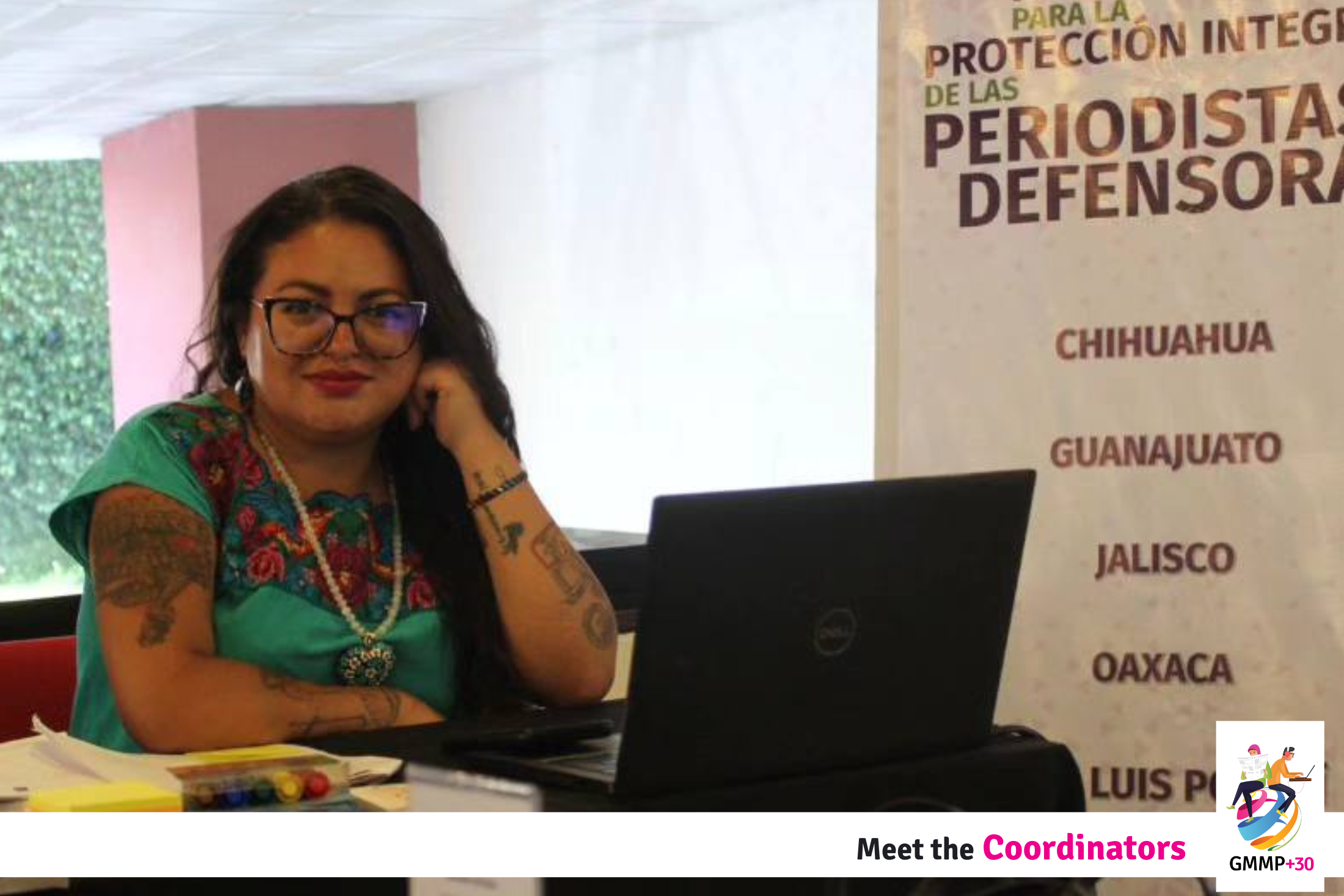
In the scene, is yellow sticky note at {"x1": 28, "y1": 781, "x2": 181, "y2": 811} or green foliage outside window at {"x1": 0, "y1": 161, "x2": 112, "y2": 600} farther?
green foliage outside window at {"x1": 0, "y1": 161, "x2": 112, "y2": 600}

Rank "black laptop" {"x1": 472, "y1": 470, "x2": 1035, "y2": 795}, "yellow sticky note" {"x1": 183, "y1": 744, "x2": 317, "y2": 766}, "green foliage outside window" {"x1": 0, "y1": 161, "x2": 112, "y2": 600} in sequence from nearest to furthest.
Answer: "black laptop" {"x1": 472, "y1": 470, "x2": 1035, "y2": 795} → "yellow sticky note" {"x1": 183, "y1": 744, "x2": 317, "y2": 766} → "green foliage outside window" {"x1": 0, "y1": 161, "x2": 112, "y2": 600}

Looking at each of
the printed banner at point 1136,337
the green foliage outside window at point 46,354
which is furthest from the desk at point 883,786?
the green foliage outside window at point 46,354

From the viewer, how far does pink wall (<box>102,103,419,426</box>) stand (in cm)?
905

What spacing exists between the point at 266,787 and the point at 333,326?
708mm

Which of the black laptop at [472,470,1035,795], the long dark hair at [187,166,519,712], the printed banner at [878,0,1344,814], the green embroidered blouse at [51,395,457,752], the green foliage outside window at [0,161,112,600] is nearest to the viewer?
the black laptop at [472,470,1035,795]

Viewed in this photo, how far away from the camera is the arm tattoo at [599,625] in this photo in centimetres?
205

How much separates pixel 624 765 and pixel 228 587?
0.81 m

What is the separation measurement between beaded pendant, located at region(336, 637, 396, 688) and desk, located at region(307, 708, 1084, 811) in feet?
0.93

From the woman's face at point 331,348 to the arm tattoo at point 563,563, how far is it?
0.74ft

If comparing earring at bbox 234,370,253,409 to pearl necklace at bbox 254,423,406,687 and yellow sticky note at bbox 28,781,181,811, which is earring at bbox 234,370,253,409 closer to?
pearl necklace at bbox 254,423,406,687

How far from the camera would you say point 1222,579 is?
2.69m

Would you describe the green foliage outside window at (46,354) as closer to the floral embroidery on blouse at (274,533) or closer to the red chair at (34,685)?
the red chair at (34,685)

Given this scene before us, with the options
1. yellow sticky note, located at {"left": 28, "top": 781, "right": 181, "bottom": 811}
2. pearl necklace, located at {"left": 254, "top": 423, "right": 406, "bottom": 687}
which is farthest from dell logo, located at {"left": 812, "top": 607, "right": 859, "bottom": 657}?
pearl necklace, located at {"left": 254, "top": 423, "right": 406, "bottom": 687}

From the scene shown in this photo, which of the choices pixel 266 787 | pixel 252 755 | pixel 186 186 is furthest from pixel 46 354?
pixel 266 787
